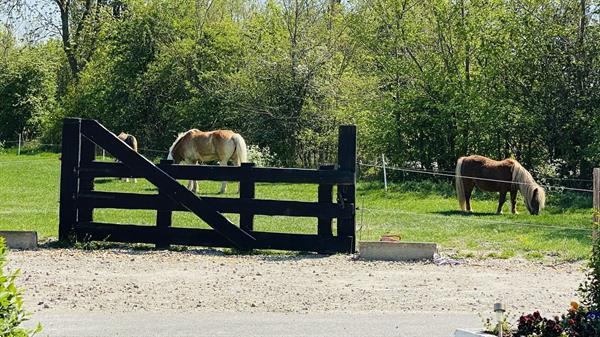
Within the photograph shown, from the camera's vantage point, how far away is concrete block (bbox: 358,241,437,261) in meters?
12.5

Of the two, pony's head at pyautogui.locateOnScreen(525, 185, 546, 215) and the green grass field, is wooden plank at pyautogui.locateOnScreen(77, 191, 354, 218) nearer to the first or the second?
the green grass field

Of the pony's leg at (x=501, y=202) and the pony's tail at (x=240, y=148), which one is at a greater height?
the pony's tail at (x=240, y=148)

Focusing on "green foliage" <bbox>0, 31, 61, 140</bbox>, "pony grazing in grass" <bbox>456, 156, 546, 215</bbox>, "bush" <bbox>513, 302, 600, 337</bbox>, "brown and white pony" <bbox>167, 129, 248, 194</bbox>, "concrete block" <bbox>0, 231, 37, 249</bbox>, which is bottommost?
"concrete block" <bbox>0, 231, 37, 249</bbox>

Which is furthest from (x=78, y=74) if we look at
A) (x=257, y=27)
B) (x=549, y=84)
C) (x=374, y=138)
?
(x=549, y=84)

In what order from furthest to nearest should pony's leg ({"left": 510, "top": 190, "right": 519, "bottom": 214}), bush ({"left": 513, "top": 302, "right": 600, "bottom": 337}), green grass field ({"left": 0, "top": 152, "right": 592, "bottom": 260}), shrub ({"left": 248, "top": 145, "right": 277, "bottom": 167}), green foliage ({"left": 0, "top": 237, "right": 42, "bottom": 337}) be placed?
1. shrub ({"left": 248, "top": 145, "right": 277, "bottom": 167})
2. pony's leg ({"left": 510, "top": 190, "right": 519, "bottom": 214})
3. green grass field ({"left": 0, "top": 152, "right": 592, "bottom": 260})
4. bush ({"left": 513, "top": 302, "right": 600, "bottom": 337})
5. green foliage ({"left": 0, "top": 237, "right": 42, "bottom": 337})

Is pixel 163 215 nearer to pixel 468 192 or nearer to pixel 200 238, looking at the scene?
pixel 200 238

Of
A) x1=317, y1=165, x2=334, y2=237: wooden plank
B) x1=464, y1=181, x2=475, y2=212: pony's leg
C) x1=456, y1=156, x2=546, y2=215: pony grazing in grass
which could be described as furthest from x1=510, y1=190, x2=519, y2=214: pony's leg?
x1=317, y1=165, x2=334, y2=237: wooden plank

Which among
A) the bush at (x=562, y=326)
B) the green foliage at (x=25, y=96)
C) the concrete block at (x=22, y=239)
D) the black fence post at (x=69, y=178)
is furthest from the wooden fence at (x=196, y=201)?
the green foliage at (x=25, y=96)

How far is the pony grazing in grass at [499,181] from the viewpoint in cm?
1934

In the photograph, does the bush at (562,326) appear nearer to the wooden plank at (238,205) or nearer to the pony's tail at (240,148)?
the wooden plank at (238,205)

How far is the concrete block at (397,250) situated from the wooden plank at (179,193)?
169 centimetres

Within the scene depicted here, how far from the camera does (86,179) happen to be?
44.4 ft

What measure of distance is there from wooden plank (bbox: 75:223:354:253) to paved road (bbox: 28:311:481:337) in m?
3.82

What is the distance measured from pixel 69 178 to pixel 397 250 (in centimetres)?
483
